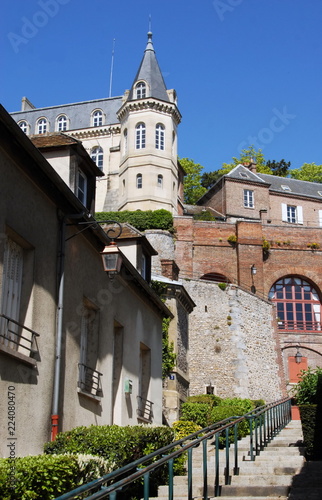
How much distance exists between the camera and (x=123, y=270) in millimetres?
15578

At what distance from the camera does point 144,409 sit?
17281 millimetres

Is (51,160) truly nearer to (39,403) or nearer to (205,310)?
(39,403)

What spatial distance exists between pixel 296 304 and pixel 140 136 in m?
17.5

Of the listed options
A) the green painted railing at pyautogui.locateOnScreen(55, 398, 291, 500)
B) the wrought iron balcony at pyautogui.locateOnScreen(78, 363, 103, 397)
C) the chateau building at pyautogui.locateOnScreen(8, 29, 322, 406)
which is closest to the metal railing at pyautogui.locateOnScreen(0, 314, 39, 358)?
the wrought iron balcony at pyautogui.locateOnScreen(78, 363, 103, 397)

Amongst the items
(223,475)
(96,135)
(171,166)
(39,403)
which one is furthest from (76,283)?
(96,135)

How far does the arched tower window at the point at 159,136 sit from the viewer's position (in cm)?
5391

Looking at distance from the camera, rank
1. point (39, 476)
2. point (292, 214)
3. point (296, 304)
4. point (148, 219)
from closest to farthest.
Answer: point (39, 476) → point (148, 219) → point (296, 304) → point (292, 214)

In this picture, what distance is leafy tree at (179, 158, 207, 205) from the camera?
225ft

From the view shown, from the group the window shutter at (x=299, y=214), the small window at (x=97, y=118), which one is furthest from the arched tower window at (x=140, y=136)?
the window shutter at (x=299, y=214)

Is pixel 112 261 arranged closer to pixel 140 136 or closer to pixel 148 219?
pixel 148 219

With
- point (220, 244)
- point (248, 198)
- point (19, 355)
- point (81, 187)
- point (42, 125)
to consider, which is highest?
point (42, 125)

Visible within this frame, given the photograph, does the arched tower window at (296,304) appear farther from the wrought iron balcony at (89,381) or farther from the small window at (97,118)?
the wrought iron balcony at (89,381)

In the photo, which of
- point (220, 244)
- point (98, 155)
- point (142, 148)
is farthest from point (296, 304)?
point (98, 155)

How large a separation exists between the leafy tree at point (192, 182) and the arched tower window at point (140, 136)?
583 inches
